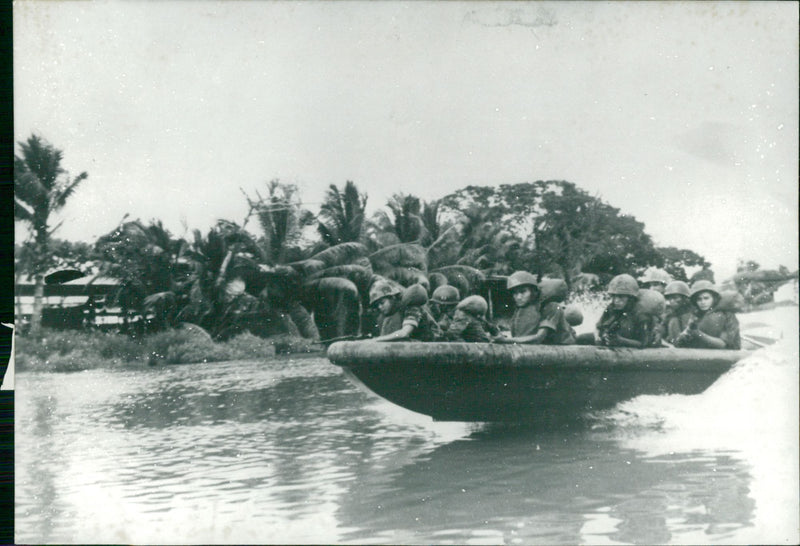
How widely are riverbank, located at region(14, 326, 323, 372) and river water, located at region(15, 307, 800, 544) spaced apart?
6 cm

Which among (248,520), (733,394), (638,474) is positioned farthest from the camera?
(733,394)

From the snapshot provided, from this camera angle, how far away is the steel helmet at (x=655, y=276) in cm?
434

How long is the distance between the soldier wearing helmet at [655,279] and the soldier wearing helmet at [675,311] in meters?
0.03

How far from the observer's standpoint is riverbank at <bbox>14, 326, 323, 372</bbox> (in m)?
4.07

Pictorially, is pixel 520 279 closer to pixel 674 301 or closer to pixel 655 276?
pixel 655 276

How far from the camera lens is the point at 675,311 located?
14.6 ft

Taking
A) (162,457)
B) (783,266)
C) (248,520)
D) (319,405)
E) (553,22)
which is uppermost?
(553,22)

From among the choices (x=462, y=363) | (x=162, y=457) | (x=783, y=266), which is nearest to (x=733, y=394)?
(x=783, y=266)

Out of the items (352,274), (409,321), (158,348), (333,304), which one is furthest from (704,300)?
(158,348)

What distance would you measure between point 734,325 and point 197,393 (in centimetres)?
321

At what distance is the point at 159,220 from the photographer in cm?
411

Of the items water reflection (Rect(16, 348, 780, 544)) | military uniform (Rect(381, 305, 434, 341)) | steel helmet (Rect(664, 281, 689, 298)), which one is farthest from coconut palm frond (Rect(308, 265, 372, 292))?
steel helmet (Rect(664, 281, 689, 298))

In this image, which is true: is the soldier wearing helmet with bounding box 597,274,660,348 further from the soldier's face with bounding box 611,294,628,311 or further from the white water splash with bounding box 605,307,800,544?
the white water splash with bounding box 605,307,800,544

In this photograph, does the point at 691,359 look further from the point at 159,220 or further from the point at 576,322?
the point at 159,220
